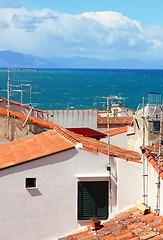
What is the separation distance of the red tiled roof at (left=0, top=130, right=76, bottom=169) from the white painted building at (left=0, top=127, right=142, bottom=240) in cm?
5

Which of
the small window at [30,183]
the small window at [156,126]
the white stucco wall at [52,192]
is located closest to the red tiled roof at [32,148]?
the white stucco wall at [52,192]

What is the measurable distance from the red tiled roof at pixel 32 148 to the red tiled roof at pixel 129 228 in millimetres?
2638

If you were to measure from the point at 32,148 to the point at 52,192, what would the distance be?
2039 mm

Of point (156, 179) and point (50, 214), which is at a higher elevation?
point (156, 179)

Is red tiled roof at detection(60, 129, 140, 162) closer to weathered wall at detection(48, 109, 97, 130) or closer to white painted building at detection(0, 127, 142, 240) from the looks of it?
white painted building at detection(0, 127, 142, 240)

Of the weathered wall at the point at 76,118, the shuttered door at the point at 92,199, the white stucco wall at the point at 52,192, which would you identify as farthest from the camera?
the weathered wall at the point at 76,118

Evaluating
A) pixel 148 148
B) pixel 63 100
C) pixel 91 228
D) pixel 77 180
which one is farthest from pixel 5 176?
pixel 63 100

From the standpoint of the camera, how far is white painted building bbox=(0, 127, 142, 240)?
11766mm

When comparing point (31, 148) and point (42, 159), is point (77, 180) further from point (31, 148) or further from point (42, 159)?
point (31, 148)

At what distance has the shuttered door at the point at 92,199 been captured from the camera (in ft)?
40.1

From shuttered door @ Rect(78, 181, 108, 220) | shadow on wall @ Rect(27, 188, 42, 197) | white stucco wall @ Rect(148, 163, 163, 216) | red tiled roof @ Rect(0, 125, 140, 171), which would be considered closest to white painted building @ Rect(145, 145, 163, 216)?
white stucco wall @ Rect(148, 163, 163, 216)

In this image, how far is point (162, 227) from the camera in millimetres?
10594

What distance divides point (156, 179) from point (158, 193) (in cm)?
44

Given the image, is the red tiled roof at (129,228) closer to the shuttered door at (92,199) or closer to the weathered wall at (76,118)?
the shuttered door at (92,199)
